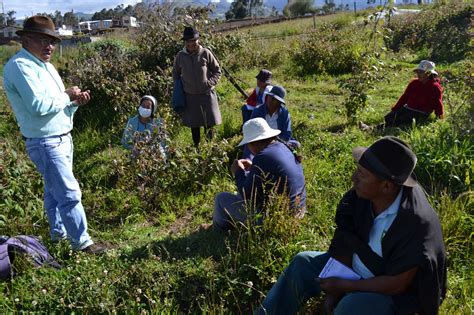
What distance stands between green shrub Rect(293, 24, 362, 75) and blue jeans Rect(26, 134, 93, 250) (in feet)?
A: 27.4

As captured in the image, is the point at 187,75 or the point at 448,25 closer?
the point at 187,75

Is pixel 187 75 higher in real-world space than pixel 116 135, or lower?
higher

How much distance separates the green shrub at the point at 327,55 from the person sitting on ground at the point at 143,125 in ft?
21.4

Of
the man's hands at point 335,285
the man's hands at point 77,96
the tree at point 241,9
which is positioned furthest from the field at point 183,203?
the tree at point 241,9

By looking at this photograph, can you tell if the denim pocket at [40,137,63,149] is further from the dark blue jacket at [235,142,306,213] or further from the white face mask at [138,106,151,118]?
the white face mask at [138,106,151,118]

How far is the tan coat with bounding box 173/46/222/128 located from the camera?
577 cm

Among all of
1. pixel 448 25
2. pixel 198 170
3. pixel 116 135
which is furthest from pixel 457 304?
pixel 448 25

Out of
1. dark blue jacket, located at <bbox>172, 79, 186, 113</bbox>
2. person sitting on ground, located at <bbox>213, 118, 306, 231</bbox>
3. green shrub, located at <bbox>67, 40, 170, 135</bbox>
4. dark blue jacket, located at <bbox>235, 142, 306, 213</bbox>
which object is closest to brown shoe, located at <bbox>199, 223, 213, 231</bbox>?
person sitting on ground, located at <bbox>213, 118, 306, 231</bbox>

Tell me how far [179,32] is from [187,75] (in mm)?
3189

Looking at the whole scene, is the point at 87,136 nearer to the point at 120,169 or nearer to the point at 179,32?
the point at 120,169

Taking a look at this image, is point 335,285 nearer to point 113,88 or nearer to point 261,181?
point 261,181

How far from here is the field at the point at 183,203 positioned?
3100 mm

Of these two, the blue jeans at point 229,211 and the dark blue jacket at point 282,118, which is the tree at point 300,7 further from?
the blue jeans at point 229,211

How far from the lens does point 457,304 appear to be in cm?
278
